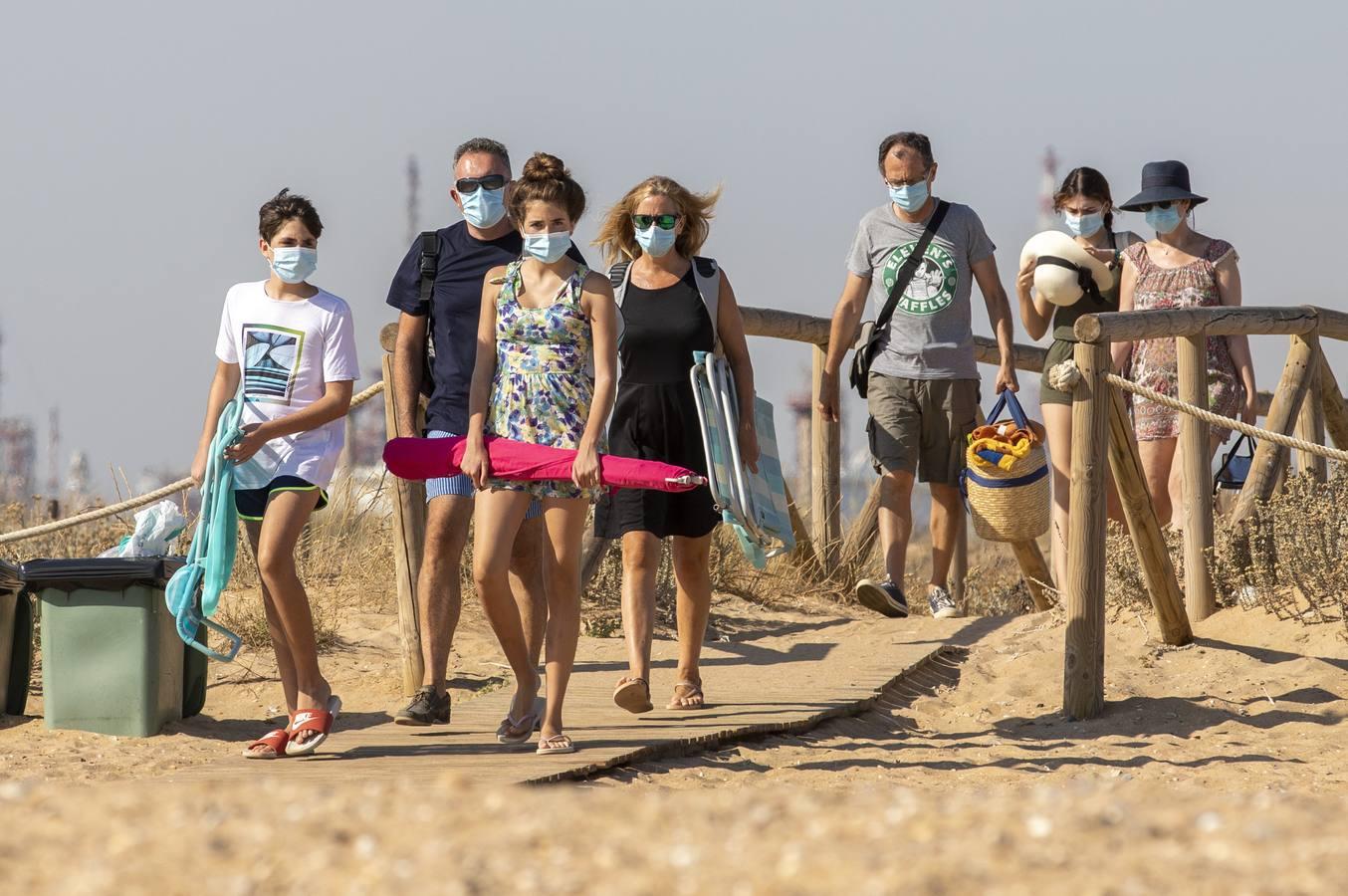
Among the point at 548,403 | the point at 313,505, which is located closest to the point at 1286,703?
the point at 548,403

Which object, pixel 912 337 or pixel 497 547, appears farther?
pixel 912 337

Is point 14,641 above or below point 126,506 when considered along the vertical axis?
below

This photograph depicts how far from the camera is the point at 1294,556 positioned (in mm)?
6996

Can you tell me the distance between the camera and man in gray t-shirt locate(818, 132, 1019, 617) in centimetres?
748

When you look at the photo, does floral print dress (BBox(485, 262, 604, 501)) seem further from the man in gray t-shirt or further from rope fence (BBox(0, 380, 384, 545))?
the man in gray t-shirt

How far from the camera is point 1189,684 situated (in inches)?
266

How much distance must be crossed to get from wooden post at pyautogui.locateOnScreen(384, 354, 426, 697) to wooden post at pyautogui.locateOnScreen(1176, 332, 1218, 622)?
3.04 m

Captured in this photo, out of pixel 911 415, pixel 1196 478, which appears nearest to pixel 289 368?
pixel 911 415

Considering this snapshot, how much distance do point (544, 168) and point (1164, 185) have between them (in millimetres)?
3195

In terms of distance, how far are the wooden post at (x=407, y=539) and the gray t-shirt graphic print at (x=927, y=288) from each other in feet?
6.89

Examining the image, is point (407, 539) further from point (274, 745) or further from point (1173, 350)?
point (1173, 350)

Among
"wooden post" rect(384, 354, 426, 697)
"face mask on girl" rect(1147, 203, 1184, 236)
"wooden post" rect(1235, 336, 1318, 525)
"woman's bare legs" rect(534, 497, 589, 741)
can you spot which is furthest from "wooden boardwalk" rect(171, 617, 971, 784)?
"face mask on girl" rect(1147, 203, 1184, 236)

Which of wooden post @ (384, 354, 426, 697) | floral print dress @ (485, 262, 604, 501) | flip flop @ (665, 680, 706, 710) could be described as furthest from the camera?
wooden post @ (384, 354, 426, 697)

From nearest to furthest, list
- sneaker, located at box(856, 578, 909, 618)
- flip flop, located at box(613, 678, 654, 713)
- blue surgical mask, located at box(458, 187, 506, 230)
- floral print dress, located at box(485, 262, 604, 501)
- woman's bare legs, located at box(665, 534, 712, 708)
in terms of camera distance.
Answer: floral print dress, located at box(485, 262, 604, 501)
flip flop, located at box(613, 678, 654, 713)
blue surgical mask, located at box(458, 187, 506, 230)
woman's bare legs, located at box(665, 534, 712, 708)
sneaker, located at box(856, 578, 909, 618)
